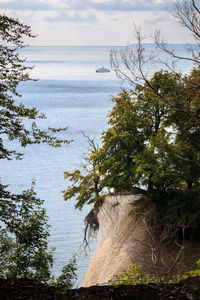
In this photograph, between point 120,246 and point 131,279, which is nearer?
point 131,279

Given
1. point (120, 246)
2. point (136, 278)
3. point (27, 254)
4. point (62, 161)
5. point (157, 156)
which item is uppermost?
point (62, 161)

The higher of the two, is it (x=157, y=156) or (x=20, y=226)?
(x=157, y=156)

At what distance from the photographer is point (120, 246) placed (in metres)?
21.6

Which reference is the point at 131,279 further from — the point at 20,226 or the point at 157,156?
the point at 157,156

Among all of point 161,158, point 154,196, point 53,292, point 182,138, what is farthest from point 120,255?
point 53,292

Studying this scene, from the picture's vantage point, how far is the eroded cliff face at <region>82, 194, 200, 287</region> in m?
19.9

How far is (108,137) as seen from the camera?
78.0ft

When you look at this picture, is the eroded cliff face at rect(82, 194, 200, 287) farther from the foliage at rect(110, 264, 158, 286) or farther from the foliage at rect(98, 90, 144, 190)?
the foliage at rect(110, 264, 158, 286)

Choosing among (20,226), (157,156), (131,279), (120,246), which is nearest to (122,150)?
(157,156)

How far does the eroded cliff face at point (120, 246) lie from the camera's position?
19891mm

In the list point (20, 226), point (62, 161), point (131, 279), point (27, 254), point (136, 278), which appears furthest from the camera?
point (62, 161)

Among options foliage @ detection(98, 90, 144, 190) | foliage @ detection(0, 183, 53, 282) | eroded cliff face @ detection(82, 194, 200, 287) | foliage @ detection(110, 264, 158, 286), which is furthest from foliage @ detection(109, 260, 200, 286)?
foliage @ detection(98, 90, 144, 190)

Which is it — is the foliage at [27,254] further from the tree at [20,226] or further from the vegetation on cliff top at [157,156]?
the vegetation on cliff top at [157,156]

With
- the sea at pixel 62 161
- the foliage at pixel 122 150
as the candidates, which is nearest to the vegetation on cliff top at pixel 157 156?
the foliage at pixel 122 150
